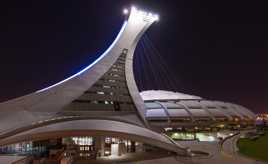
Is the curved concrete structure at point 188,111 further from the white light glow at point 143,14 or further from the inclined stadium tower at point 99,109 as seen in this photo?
the white light glow at point 143,14

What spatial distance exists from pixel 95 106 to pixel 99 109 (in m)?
0.48

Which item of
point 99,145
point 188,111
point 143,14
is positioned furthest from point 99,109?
point 188,111

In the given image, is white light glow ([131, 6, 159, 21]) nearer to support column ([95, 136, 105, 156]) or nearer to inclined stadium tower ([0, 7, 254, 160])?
inclined stadium tower ([0, 7, 254, 160])

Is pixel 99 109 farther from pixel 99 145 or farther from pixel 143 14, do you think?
pixel 143 14

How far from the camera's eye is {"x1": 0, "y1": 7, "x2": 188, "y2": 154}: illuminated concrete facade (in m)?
18.3

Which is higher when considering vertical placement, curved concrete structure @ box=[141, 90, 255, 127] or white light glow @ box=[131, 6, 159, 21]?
white light glow @ box=[131, 6, 159, 21]

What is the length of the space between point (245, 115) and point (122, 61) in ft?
96.0

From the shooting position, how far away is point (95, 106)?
26.0 metres

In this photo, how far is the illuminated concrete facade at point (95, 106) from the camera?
60.1 ft

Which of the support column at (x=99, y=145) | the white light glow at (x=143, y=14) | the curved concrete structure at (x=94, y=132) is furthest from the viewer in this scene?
the white light glow at (x=143, y=14)

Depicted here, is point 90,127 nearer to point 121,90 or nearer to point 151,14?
point 121,90

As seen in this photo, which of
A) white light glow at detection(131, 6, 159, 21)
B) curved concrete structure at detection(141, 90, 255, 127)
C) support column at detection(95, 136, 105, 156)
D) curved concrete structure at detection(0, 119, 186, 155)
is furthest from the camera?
curved concrete structure at detection(141, 90, 255, 127)

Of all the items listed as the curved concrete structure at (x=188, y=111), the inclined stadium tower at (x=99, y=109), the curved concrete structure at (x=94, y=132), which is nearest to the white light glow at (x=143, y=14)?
the inclined stadium tower at (x=99, y=109)

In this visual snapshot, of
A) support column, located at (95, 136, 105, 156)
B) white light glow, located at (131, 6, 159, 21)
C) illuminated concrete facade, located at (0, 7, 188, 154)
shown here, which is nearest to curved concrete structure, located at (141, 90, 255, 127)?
illuminated concrete facade, located at (0, 7, 188, 154)
